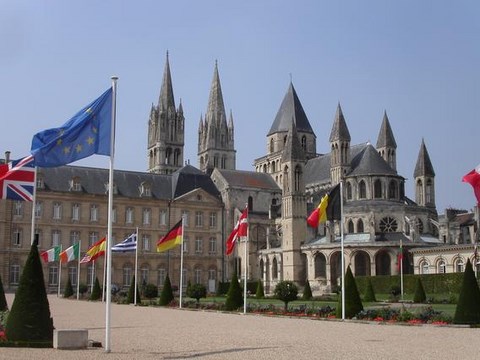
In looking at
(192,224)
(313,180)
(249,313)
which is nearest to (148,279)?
(192,224)

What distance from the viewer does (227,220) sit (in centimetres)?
7856

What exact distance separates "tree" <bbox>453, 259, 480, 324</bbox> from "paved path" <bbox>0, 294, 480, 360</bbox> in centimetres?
80

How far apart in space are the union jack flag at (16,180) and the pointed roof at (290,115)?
249 ft

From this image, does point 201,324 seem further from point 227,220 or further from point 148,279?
point 227,220

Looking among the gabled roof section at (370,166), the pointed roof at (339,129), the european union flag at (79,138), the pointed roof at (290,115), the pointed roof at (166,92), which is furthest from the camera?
the pointed roof at (166,92)

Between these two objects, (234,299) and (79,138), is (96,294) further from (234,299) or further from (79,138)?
(79,138)

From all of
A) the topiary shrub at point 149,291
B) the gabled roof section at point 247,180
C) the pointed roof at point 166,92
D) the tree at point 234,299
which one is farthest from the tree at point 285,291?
the pointed roof at point 166,92

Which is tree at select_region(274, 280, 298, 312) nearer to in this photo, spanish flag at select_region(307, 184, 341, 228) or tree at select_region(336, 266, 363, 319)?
spanish flag at select_region(307, 184, 341, 228)

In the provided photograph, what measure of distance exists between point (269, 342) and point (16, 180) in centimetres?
1215

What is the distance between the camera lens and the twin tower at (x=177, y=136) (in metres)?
111

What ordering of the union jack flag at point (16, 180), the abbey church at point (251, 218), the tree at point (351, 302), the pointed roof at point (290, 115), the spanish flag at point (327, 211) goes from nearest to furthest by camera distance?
the union jack flag at point (16, 180)
the tree at point (351, 302)
the spanish flag at point (327, 211)
the abbey church at point (251, 218)
the pointed roof at point (290, 115)

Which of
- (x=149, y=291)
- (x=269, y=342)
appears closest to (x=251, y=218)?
(x=149, y=291)

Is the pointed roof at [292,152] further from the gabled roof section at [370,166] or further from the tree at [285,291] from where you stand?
the tree at [285,291]

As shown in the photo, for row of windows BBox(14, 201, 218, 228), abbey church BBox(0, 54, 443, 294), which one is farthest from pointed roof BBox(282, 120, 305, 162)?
row of windows BBox(14, 201, 218, 228)
